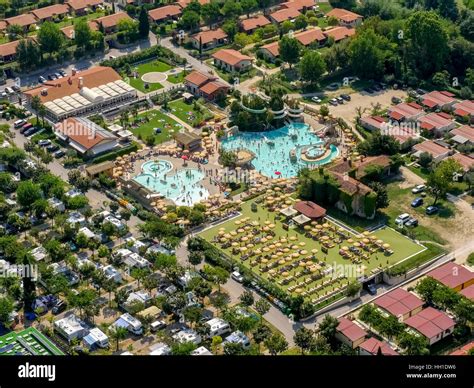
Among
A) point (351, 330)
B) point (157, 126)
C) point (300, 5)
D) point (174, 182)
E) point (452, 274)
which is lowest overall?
point (174, 182)

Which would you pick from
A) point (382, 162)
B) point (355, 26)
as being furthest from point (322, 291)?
point (355, 26)

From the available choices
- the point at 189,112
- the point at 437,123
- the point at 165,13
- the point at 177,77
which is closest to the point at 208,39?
the point at 177,77

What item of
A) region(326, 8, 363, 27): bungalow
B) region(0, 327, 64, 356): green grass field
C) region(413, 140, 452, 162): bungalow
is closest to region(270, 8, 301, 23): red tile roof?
region(326, 8, 363, 27): bungalow

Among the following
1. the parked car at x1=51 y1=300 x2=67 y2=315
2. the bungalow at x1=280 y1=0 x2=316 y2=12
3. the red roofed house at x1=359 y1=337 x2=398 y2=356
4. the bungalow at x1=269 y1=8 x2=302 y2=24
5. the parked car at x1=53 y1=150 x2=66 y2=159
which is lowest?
the parked car at x1=53 y1=150 x2=66 y2=159

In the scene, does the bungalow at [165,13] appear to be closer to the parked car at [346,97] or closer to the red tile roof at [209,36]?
the red tile roof at [209,36]

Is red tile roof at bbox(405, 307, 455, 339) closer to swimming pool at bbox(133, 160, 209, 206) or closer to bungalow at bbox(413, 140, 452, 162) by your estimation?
swimming pool at bbox(133, 160, 209, 206)

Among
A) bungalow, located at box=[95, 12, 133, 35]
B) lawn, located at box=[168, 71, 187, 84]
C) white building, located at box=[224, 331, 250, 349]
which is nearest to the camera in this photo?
white building, located at box=[224, 331, 250, 349]

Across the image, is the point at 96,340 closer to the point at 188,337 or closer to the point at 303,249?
the point at 188,337
